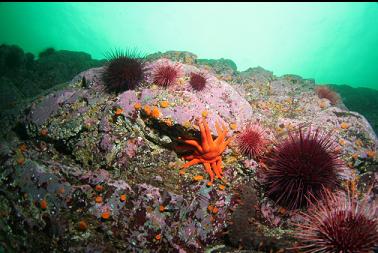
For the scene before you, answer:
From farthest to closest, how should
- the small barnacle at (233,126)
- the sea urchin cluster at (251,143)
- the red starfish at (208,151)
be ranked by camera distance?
the small barnacle at (233,126) < the sea urchin cluster at (251,143) < the red starfish at (208,151)

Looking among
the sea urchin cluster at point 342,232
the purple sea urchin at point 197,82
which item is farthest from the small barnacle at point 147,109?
the sea urchin cluster at point 342,232

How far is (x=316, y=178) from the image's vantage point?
4.75 m

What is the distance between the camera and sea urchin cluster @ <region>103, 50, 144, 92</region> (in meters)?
6.58

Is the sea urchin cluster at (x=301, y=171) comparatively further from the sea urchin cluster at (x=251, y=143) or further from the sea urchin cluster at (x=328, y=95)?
the sea urchin cluster at (x=328, y=95)

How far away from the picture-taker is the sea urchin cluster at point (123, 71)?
658 centimetres

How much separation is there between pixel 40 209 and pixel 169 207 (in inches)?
96.0

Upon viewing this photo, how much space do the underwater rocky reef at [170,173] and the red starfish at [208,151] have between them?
1.1 inches

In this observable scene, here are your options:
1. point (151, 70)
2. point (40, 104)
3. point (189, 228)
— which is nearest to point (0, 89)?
point (40, 104)

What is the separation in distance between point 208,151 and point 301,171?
1962 millimetres

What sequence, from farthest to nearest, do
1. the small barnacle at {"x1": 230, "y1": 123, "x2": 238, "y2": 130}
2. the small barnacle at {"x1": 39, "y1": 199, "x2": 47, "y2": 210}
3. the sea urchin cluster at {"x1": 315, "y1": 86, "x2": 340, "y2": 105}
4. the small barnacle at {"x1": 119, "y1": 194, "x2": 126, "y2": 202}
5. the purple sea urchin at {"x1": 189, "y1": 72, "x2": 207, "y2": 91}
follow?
the sea urchin cluster at {"x1": 315, "y1": 86, "x2": 340, "y2": 105} < the purple sea urchin at {"x1": 189, "y1": 72, "x2": 207, "y2": 91} < the small barnacle at {"x1": 230, "y1": 123, "x2": 238, "y2": 130} < the small barnacle at {"x1": 119, "y1": 194, "x2": 126, "y2": 202} < the small barnacle at {"x1": 39, "y1": 199, "x2": 47, "y2": 210}

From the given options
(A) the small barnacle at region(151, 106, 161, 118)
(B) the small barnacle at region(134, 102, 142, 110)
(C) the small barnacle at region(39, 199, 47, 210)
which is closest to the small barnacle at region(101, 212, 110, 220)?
(C) the small barnacle at region(39, 199, 47, 210)

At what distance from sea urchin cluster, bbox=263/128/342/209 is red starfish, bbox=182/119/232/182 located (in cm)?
116

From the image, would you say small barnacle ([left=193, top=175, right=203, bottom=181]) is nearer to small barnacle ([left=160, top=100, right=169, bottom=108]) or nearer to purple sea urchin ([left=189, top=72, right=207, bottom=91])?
small barnacle ([left=160, top=100, right=169, bottom=108])

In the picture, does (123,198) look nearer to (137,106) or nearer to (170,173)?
(170,173)
